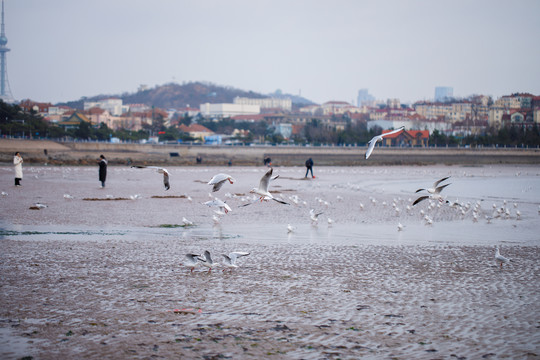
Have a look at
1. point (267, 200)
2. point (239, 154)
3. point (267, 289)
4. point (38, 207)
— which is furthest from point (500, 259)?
point (239, 154)

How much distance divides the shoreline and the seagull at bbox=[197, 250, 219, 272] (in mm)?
39282

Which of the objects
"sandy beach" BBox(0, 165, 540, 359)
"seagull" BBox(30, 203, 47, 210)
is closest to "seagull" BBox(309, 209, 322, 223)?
"sandy beach" BBox(0, 165, 540, 359)

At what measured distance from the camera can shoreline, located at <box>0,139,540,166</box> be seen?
49.6 meters

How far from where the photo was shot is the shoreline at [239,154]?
163 ft

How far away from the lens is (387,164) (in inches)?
2271

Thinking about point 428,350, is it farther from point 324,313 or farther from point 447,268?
point 447,268

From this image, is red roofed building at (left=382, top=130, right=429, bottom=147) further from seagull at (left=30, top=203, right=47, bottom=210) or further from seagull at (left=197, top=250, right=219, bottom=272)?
seagull at (left=197, top=250, right=219, bottom=272)

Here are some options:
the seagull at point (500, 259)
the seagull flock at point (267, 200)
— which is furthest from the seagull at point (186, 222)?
the seagull at point (500, 259)

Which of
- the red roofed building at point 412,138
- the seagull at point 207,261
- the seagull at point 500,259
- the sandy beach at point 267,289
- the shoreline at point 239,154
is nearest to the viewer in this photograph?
the sandy beach at point 267,289

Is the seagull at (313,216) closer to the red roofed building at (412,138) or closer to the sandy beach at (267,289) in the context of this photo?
the sandy beach at (267,289)

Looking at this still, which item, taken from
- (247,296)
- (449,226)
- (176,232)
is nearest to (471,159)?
(449,226)

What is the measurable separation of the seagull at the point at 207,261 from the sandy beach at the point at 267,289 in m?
0.16

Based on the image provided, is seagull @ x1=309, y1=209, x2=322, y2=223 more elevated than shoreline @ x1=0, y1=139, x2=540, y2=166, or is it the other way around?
shoreline @ x1=0, y1=139, x2=540, y2=166

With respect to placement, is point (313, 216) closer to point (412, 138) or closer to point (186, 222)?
point (186, 222)
